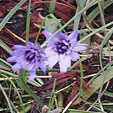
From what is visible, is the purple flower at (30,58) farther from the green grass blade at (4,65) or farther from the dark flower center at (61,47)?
Answer: the green grass blade at (4,65)

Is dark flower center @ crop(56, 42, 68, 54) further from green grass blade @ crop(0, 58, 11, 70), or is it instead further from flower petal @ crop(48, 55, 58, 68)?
green grass blade @ crop(0, 58, 11, 70)

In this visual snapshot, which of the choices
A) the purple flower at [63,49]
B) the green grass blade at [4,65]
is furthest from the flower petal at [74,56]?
the green grass blade at [4,65]

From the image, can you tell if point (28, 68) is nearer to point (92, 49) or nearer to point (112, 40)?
point (92, 49)

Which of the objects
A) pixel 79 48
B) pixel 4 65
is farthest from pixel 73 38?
pixel 4 65

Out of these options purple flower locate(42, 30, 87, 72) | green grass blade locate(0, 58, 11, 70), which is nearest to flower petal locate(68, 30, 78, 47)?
purple flower locate(42, 30, 87, 72)

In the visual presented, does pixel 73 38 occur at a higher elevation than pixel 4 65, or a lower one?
higher

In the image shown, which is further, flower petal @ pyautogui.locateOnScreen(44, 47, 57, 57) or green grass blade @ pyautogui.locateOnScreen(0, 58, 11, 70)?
green grass blade @ pyautogui.locateOnScreen(0, 58, 11, 70)

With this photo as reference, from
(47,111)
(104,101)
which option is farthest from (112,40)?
(47,111)

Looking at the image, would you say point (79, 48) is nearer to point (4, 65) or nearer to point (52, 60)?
point (52, 60)
